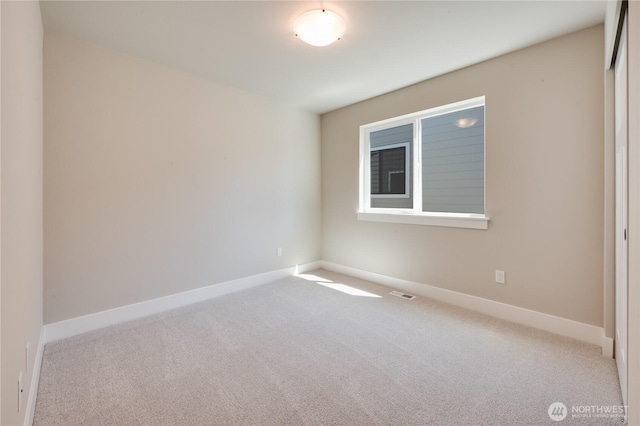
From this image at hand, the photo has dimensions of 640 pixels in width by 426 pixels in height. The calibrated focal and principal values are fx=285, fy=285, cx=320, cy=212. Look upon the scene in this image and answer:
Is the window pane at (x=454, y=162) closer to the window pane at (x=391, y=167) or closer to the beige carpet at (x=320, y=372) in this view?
the window pane at (x=391, y=167)

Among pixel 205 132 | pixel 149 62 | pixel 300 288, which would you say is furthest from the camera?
pixel 300 288

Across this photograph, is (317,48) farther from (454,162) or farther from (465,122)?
(454,162)

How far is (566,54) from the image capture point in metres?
2.40

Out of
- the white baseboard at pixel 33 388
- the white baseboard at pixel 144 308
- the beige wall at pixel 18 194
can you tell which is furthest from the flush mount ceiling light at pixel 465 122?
the white baseboard at pixel 33 388

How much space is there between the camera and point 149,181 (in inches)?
114

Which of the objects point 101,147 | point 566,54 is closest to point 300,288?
point 101,147

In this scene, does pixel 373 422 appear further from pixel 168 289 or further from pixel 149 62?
pixel 149 62

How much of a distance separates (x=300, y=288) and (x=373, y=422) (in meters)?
2.27

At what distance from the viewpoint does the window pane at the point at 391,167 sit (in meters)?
3.92

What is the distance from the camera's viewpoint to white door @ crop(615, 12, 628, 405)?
5.42 feet

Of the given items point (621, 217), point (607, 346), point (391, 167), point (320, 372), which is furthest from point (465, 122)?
point (320, 372)

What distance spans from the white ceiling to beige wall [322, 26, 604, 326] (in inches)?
8.4

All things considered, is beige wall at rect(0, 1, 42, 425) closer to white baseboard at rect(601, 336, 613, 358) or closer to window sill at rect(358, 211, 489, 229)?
window sill at rect(358, 211, 489, 229)

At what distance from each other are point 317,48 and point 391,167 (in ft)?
6.71
